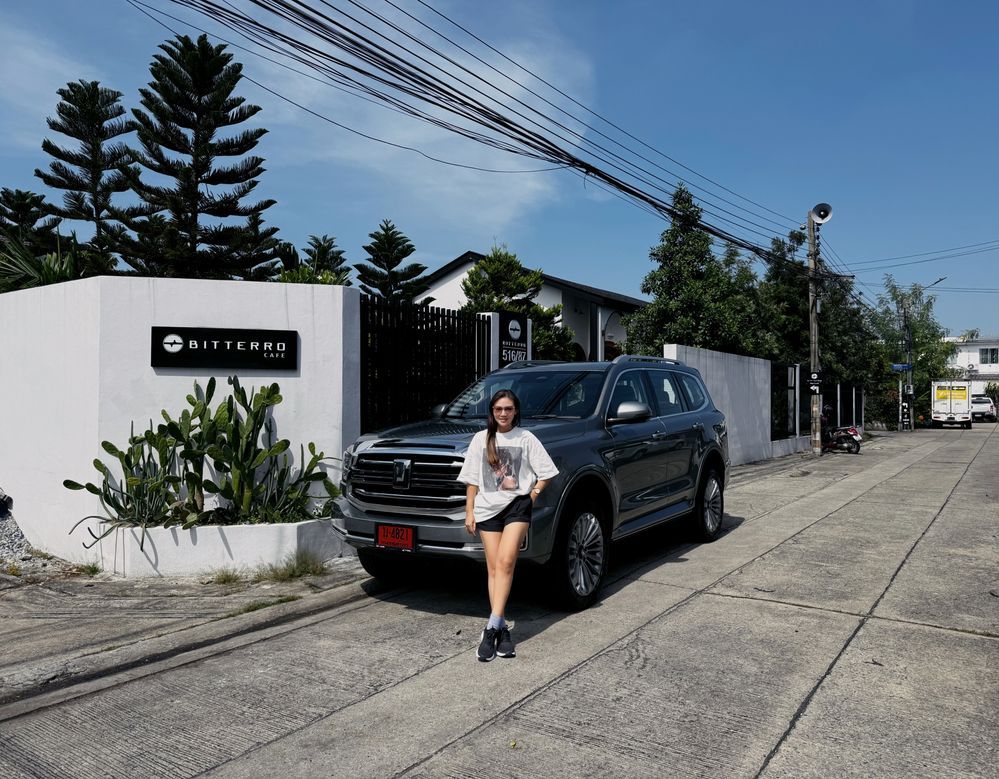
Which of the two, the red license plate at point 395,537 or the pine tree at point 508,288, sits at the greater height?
the pine tree at point 508,288

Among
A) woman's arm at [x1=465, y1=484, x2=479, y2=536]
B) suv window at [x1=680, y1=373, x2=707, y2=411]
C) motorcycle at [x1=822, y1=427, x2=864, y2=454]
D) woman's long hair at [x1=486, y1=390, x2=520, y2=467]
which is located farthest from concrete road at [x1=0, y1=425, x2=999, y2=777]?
motorcycle at [x1=822, y1=427, x2=864, y2=454]

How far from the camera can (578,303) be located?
102ft

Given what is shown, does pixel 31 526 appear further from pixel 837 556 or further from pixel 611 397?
pixel 837 556

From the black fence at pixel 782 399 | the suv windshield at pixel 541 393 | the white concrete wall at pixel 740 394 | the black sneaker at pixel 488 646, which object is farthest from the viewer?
the black fence at pixel 782 399

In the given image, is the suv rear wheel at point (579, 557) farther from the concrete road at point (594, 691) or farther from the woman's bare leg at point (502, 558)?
the woman's bare leg at point (502, 558)

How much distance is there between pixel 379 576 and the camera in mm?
6438

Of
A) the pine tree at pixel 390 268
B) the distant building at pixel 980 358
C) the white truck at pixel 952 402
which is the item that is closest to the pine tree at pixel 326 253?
the pine tree at pixel 390 268

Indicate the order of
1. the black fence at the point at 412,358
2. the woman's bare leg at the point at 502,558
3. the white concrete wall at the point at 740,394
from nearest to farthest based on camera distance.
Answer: the woman's bare leg at the point at 502,558 < the black fence at the point at 412,358 < the white concrete wall at the point at 740,394

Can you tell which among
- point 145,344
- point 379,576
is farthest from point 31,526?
point 379,576

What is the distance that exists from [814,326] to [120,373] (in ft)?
69.5

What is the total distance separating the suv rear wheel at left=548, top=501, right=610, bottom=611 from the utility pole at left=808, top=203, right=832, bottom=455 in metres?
18.7

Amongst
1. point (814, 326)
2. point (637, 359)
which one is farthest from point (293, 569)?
point (814, 326)

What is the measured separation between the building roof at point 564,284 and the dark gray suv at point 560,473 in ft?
71.1

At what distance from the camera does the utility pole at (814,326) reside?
74.2 ft
